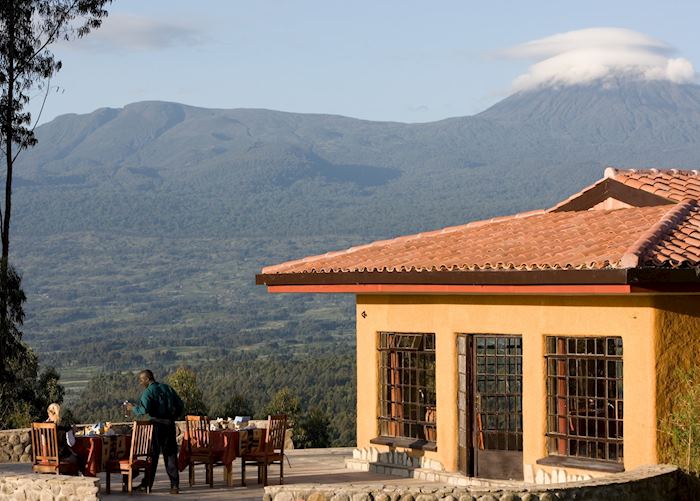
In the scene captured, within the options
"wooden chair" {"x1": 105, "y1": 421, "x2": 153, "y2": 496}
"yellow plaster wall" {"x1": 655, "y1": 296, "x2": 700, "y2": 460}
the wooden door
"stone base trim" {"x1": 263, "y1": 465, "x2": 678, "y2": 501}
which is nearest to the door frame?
the wooden door

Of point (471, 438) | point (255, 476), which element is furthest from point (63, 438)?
point (471, 438)

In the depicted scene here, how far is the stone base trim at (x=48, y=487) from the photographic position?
1372cm

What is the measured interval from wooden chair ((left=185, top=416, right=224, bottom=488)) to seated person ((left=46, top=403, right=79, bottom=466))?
4.43 feet

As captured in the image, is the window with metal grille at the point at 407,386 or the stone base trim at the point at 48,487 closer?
the stone base trim at the point at 48,487

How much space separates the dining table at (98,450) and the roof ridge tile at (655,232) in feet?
20.2

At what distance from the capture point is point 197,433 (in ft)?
52.7

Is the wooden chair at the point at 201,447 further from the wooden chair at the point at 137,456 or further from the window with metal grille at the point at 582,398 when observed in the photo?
the window with metal grille at the point at 582,398

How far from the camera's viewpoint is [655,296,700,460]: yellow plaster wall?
14.3 metres

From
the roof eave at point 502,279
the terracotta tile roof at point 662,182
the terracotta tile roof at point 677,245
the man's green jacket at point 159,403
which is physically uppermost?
the terracotta tile roof at point 662,182

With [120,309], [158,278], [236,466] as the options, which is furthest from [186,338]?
[236,466]

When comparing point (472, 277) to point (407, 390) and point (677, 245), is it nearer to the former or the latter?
point (677, 245)

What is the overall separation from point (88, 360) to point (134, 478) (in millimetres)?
121276

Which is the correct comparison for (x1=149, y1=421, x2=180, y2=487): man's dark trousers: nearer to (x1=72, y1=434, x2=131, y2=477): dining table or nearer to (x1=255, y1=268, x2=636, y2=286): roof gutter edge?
(x1=72, y1=434, x2=131, y2=477): dining table

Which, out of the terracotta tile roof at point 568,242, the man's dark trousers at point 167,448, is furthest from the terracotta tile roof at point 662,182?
the man's dark trousers at point 167,448
